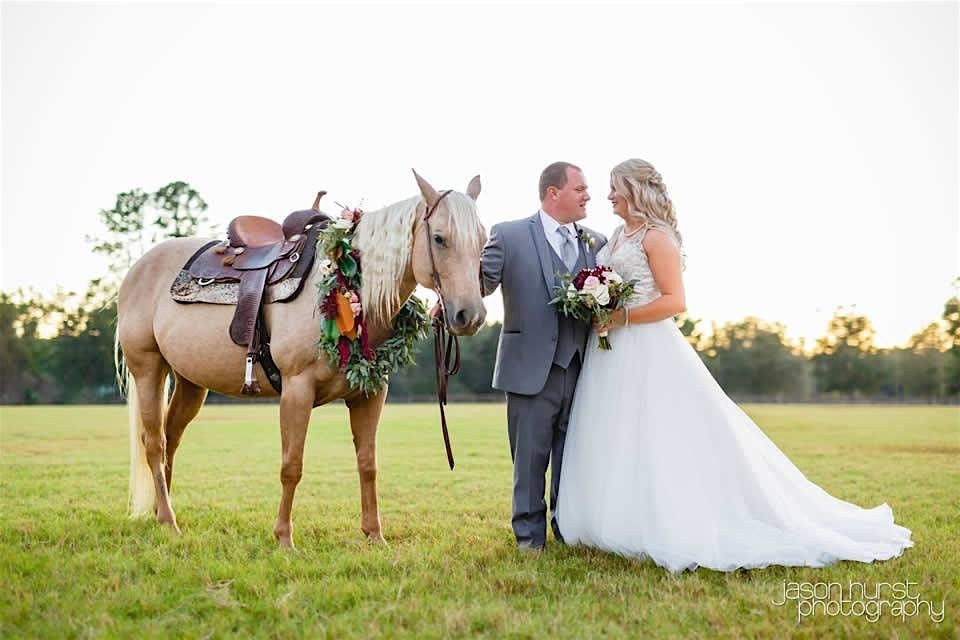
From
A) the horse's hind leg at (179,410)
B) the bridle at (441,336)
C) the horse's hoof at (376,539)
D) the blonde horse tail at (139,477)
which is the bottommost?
the horse's hoof at (376,539)

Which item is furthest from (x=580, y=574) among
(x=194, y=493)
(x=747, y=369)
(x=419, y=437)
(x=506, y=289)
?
(x=747, y=369)

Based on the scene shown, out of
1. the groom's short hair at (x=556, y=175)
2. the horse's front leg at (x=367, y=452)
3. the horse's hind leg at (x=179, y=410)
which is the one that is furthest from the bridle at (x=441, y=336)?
the horse's hind leg at (x=179, y=410)

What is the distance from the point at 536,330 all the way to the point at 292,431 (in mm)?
1923

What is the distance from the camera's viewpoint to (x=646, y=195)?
5238mm

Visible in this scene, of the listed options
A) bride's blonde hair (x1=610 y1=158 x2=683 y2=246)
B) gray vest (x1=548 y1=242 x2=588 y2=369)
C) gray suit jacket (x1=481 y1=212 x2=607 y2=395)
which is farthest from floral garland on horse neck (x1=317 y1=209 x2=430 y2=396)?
bride's blonde hair (x1=610 y1=158 x2=683 y2=246)

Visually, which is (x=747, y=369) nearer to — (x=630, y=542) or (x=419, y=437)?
(x=419, y=437)

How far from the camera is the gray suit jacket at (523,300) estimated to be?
5.29m

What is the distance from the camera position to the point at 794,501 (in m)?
5.21

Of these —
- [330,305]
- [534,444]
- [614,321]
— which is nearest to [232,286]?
[330,305]

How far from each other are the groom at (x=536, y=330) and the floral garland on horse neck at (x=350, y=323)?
28.8 inches

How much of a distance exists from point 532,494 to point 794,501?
188cm

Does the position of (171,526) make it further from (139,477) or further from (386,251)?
(386,251)

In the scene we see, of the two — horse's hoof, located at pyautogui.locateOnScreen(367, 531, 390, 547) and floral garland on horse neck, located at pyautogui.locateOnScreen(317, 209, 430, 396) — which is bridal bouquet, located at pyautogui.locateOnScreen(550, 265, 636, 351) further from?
horse's hoof, located at pyautogui.locateOnScreen(367, 531, 390, 547)

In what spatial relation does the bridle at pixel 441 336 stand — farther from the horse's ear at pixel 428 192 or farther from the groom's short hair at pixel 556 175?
the groom's short hair at pixel 556 175
